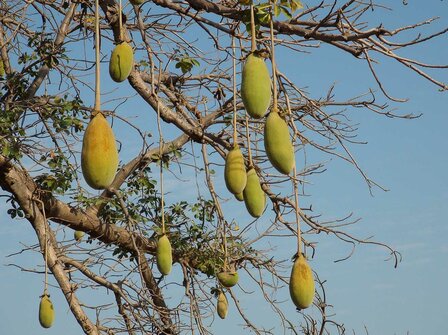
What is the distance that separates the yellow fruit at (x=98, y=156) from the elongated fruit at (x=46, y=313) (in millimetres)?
2533

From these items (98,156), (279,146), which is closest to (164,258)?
(279,146)

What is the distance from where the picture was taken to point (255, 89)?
60.5 inches

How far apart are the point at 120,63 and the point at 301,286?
663 millimetres

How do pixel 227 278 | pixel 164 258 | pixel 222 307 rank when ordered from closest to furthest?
1. pixel 164 258
2. pixel 227 278
3. pixel 222 307

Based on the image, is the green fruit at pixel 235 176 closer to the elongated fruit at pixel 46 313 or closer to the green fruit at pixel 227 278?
the green fruit at pixel 227 278

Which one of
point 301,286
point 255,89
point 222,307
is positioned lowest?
point 301,286

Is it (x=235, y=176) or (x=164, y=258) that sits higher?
(x=164, y=258)

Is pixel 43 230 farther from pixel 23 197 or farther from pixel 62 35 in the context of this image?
pixel 62 35

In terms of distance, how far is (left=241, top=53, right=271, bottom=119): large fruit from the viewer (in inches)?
60.3

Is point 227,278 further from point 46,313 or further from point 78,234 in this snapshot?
point 78,234

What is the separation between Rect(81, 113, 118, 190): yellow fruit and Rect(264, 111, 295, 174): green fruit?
33cm

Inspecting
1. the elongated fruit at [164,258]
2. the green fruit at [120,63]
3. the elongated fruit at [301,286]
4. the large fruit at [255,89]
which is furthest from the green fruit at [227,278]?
the large fruit at [255,89]

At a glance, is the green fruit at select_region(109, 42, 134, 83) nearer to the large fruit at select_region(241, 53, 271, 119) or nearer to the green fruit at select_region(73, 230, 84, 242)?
the large fruit at select_region(241, 53, 271, 119)

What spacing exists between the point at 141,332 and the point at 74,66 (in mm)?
1764
